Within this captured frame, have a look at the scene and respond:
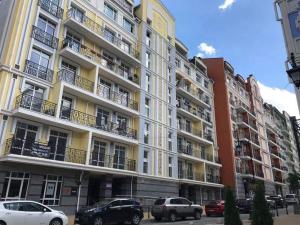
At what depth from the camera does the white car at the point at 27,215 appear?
12.8 m

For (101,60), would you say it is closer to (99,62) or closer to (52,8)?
(99,62)

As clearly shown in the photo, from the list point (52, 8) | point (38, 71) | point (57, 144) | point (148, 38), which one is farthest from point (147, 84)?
point (57, 144)

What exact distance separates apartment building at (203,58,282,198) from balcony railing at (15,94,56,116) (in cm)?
2563

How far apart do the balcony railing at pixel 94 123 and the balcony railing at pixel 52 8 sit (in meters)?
7.91

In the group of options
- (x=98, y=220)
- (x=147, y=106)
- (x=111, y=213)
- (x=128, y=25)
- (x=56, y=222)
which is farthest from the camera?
(x=128, y=25)

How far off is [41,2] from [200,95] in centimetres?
2650

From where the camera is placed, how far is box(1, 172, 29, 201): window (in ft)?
58.5

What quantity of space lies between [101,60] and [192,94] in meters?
16.8

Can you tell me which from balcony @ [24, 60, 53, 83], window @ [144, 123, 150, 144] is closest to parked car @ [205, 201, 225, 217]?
window @ [144, 123, 150, 144]

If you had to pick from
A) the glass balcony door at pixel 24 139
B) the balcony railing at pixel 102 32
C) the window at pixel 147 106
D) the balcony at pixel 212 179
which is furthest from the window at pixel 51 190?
the balcony at pixel 212 179

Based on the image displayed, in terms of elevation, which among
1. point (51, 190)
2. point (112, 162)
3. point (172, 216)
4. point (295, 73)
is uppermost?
point (112, 162)

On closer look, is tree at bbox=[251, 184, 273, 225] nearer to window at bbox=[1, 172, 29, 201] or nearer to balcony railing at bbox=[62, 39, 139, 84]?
window at bbox=[1, 172, 29, 201]

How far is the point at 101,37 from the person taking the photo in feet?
84.8

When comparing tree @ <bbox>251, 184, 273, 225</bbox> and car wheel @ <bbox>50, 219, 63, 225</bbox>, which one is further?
car wheel @ <bbox>50, 219, 63, 225</bbox>
